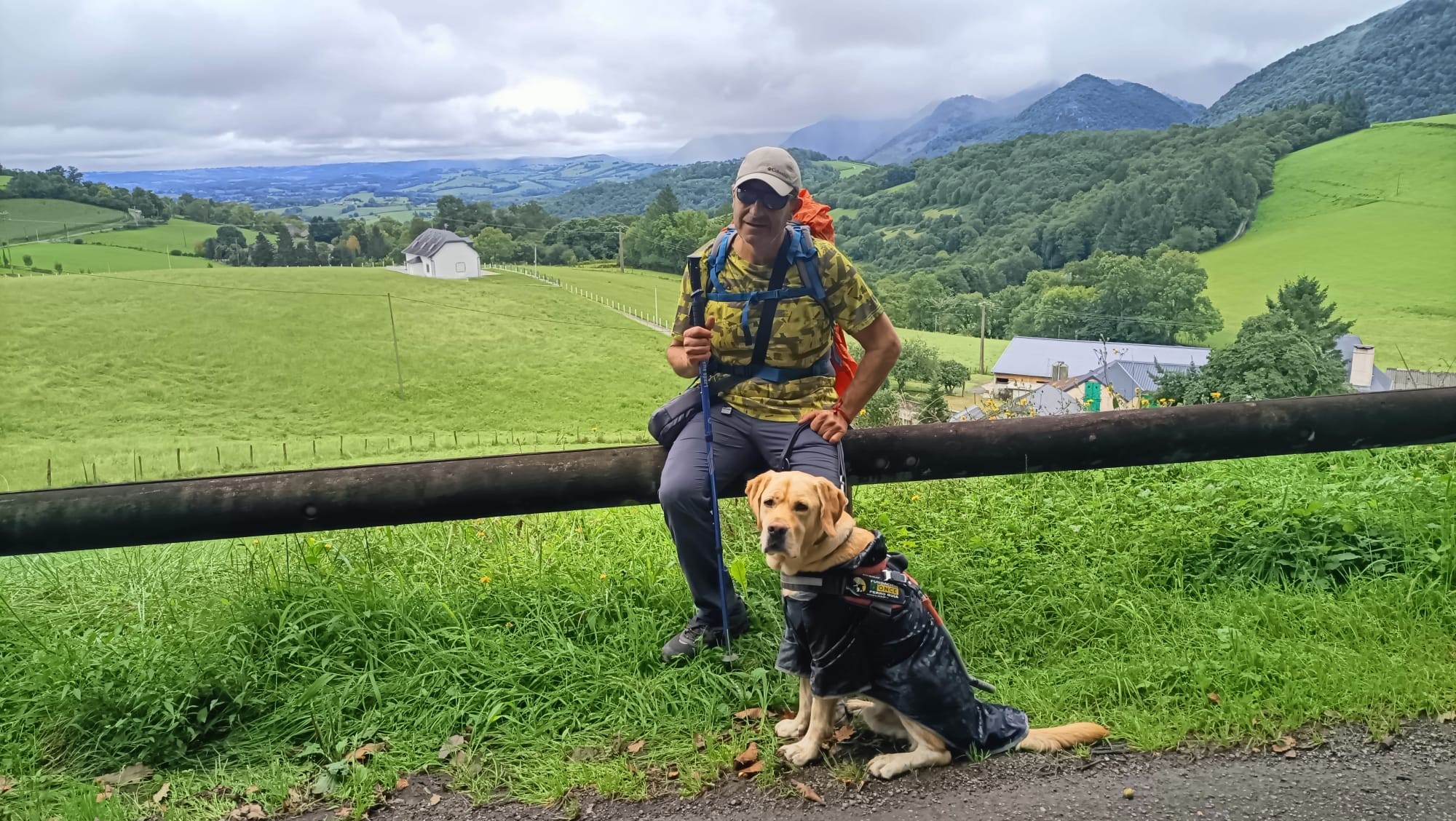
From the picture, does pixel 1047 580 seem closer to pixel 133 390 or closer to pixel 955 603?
pixel 955 603

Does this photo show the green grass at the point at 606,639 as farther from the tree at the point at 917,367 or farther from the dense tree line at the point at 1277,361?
the tree at the point at 917,367

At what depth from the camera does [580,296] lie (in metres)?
6.13

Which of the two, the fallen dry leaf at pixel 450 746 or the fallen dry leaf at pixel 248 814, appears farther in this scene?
the fallen dry leaf at pixel 450 746

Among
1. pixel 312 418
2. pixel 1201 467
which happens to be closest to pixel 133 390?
pixel 312 418

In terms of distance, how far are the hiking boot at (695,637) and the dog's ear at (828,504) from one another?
94 centimetres

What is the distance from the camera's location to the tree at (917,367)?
18.6ft

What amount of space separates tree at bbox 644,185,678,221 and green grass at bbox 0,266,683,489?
0.78m

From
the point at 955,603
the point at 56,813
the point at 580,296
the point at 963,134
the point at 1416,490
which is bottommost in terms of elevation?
the point at 56,813

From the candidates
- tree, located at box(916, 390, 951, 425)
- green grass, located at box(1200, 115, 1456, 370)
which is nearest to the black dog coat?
tree, located at box(916, 390, 951, 425)

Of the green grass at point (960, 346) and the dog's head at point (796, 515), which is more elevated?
the green grass at point (960, 346)

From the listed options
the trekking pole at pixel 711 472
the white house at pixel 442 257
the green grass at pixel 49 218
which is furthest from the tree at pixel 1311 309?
the green grass at pixel 49 218

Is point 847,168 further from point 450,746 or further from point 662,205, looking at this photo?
point 450,746

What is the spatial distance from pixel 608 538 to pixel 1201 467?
3.44 metres

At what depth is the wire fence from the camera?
16.3 feet
